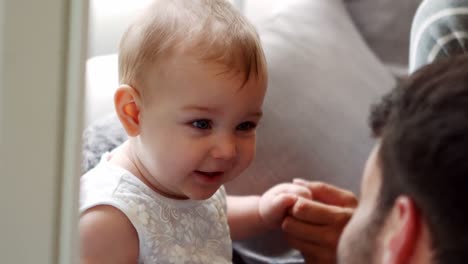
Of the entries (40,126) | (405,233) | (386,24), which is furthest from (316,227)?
(386,24)

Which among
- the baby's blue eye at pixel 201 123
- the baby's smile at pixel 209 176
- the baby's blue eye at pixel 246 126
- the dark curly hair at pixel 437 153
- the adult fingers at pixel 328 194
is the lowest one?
the adult fingers at pixel 328 194

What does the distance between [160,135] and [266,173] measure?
0.43 meters

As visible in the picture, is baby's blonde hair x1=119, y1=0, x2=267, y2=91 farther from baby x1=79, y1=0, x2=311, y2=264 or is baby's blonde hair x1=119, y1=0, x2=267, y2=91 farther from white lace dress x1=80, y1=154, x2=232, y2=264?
white lace dress x1=80, y1=154, x2=232, y2=264

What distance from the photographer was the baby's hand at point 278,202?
1.09 meters

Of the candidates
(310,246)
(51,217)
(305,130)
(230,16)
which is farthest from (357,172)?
(51,217)

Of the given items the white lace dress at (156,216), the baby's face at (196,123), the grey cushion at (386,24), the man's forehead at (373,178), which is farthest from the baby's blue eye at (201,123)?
the grey cushion at (386,24)

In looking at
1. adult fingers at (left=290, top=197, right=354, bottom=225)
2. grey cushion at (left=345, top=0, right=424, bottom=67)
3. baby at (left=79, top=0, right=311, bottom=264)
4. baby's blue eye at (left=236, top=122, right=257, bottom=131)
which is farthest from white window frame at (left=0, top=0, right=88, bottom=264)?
grey cushion at (left=345, top=0, right=424, bottom=67)

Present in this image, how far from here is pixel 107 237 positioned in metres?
0.84

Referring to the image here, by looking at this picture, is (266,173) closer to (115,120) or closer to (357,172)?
(357,172)

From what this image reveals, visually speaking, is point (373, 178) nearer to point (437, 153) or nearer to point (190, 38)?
point (437, 153)

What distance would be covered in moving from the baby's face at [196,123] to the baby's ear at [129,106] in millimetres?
10

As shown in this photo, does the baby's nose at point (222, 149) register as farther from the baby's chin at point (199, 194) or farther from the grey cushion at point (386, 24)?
the grey cushion at point (386, 24)

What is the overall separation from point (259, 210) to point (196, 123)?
1.05ft

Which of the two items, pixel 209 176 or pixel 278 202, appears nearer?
pixel 209 176
